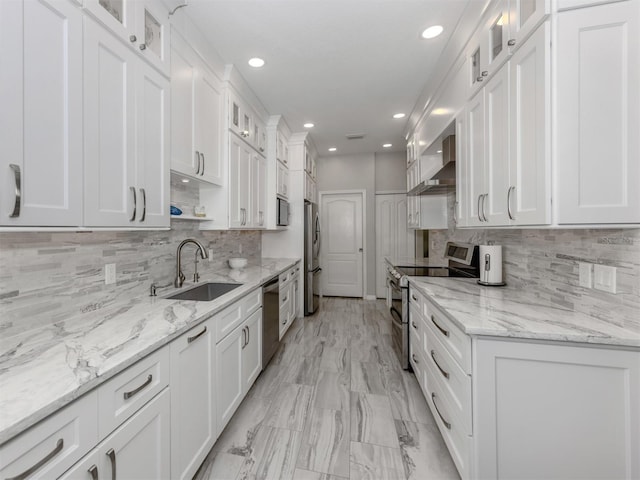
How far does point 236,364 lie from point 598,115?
7.53 feet

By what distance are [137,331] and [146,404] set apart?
294 mm

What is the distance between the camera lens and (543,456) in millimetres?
1132

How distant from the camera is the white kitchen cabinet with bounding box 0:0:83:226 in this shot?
82cm

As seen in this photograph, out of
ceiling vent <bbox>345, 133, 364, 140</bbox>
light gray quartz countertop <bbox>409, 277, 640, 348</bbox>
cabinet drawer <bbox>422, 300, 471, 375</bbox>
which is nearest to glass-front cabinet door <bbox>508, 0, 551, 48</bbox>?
light gray quartz countertop <bbox>409, 277, 640, 348</bbox>

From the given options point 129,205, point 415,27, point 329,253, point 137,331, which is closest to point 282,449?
point 137,331

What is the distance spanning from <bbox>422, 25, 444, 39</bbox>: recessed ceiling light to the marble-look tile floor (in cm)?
281

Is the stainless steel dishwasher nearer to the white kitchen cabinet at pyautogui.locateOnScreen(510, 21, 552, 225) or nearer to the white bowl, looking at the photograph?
the white bowl

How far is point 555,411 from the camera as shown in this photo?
1.12m

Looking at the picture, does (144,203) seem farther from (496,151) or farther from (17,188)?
(496,151)

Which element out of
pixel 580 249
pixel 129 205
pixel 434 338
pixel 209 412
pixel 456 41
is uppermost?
pixel 456 41

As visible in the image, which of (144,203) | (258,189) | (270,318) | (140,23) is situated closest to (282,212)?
(258,189)

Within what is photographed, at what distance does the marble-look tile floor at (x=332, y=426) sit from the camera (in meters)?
1.50

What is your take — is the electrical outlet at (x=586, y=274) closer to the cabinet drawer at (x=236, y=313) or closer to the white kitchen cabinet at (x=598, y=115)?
the white kitchen cabinet at (x=598, y=115)

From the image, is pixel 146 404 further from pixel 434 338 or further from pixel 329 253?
pixel 329 253
